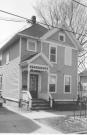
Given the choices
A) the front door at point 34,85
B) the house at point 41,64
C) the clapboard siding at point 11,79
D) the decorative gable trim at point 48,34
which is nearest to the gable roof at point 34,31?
the house at point 41,64

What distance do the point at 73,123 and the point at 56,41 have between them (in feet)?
32.3

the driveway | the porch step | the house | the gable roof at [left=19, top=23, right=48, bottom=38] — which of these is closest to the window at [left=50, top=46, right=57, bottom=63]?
the house

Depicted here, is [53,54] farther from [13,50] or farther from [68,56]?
[13,50]

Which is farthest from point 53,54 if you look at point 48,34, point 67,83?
point 67,83

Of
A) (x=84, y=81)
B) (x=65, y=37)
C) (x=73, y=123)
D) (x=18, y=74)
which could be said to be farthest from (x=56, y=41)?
(x=84, y=81)

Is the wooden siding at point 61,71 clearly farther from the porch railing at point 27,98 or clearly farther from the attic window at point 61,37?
the porch railing at point 27,98

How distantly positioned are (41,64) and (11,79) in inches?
157

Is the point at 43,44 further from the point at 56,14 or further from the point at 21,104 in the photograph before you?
the point at 56,14

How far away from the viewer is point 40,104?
15508 mm

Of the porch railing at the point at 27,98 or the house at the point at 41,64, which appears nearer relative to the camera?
the porch railing at the point at 27,98

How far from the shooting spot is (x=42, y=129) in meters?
8.86

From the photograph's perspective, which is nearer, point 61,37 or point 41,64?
point 41,64

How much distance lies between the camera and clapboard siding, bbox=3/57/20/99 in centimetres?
1691

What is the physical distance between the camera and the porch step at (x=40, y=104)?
15.0 meters
